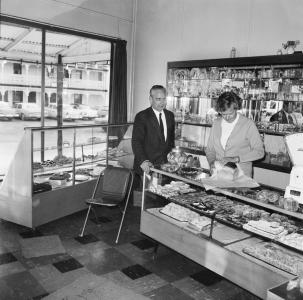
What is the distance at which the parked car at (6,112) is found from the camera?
7286 millimetres

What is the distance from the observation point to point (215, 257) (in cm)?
326

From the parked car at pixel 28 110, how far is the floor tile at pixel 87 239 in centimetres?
355

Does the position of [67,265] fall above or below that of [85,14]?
below

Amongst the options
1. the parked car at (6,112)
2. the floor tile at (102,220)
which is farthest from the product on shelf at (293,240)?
the parked car at (6,112)

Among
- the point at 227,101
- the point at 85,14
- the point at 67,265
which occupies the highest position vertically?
the point at 85,14

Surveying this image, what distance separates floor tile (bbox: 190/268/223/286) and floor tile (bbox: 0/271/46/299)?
145 cm

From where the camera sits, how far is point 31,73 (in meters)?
7.43

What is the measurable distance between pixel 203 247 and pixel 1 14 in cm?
532

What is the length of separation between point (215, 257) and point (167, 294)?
569mm

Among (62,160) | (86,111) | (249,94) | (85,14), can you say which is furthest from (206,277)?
(85,14)

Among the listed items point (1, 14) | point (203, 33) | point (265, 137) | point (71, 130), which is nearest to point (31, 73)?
point (1, 14)

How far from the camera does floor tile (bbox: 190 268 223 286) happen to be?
11.9ft

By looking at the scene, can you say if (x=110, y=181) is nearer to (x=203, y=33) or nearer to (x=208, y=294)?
(x=208, y=294)

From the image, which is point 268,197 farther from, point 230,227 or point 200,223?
point 200,223
